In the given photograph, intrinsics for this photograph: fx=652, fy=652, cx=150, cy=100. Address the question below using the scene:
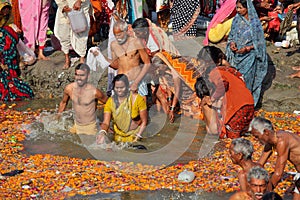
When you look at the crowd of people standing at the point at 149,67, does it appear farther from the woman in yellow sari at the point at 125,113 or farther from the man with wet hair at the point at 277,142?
the man with wet hair at the point at 277,142

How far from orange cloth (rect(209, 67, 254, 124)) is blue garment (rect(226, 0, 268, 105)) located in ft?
3.60

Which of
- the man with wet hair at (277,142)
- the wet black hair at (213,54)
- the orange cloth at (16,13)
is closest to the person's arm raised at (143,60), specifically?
the wet black hair at (213,54)

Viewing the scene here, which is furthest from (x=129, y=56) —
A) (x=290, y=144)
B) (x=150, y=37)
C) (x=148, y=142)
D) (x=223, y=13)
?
(x=290, y=144)

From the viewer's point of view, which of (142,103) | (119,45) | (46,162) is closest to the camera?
(46,162)

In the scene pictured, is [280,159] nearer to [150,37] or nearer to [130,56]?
[130,56]

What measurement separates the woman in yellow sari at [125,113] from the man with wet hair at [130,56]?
689 mm

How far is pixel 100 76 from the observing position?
12.3 meters

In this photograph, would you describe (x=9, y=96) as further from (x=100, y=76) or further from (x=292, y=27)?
(x=292, y=27)

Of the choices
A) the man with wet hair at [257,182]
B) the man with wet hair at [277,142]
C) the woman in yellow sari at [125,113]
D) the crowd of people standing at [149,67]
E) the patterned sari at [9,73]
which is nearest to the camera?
the man with wet hair at [257,182]

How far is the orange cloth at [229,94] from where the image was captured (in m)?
9.77

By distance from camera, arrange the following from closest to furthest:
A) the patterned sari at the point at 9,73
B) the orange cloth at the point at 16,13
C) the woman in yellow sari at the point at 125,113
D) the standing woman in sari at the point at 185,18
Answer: the woman in yellow sari at the point at 125,113
the patterned sari at the point at 9,73
the standing woman in sari at the point at 185,18
the orange cloth at the point at 16,13

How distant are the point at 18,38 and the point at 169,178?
18.1 ft

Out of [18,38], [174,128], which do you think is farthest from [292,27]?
[18,38]

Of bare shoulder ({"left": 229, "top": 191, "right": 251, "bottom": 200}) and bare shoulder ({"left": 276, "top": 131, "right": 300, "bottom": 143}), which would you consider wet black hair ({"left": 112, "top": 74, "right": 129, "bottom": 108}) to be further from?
bare shoulder ({"left": 229, "top": 191, "right": 251, "bottom": 200})
